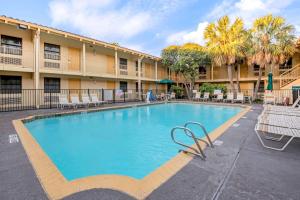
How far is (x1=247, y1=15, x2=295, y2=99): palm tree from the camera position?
14.9 metres

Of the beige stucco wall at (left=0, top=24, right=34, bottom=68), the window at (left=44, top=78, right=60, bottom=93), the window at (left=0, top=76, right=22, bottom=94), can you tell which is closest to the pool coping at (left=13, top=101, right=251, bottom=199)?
the window at (left=0, top=76, right=22, bottom=94)

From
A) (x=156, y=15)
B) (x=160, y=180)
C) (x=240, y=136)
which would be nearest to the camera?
(x=160, y=180)

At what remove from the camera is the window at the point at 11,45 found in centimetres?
1174

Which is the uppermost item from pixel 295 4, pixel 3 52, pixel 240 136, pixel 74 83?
pixel 295 4

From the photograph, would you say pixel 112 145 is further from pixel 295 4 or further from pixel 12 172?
pixel 295 4

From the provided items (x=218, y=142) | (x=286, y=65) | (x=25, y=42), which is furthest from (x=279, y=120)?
(x=286, y=65)

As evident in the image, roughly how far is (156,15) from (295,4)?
36.8 ft

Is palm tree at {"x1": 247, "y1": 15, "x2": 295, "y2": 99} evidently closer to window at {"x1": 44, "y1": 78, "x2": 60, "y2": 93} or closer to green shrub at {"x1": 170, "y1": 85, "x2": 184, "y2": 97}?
green shrub at {"x1": 170, "y1": 85, "x2": 184, "y2": 97}

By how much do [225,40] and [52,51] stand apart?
1597 centimetres

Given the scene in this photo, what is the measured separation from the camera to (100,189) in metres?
2.24

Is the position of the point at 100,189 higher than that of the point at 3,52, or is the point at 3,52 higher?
the point at 3,52

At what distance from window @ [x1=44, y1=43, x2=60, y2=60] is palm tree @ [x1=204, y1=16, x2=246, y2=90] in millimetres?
14419

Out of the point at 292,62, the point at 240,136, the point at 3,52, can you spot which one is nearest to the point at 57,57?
the point at 3,52

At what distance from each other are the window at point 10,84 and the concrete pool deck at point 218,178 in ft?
35.7
